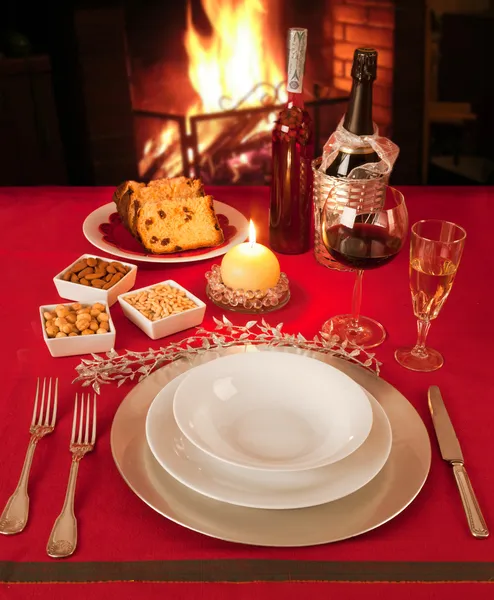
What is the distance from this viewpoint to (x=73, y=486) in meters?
0.79

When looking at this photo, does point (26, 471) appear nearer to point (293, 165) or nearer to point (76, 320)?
point (76, 320)

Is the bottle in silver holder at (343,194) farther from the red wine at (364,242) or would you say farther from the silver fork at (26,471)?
the silver fork at (26,471)

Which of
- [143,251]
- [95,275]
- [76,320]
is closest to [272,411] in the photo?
[76,320]

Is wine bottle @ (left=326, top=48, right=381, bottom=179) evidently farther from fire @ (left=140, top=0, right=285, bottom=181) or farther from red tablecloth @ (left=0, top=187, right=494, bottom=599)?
fire @ (left=140, top=0, right=285, bottom=181)

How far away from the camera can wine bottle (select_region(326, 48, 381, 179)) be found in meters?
1.12

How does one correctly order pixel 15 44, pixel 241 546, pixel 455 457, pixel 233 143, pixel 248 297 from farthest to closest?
1. pixel 233 143
2. pixel 15 44
3. pixel 248 297
4. pixel 455 457
5. pixel 241 546

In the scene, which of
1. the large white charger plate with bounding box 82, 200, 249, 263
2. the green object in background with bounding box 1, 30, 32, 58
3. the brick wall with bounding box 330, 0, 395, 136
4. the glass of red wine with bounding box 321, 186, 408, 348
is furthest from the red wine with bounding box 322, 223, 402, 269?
A: the green object in background with bounding box 1, 30, 32, 58

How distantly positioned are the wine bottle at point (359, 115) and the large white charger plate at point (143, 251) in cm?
25

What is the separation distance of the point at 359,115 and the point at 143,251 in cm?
47

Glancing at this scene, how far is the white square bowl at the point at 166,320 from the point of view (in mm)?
1080

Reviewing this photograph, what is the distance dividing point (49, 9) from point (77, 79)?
0.20m

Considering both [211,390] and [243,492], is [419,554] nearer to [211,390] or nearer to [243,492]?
[243,492]

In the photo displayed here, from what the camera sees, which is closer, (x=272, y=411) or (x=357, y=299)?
(x=272, y=411)

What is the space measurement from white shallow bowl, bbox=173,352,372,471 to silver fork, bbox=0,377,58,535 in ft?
0.62
